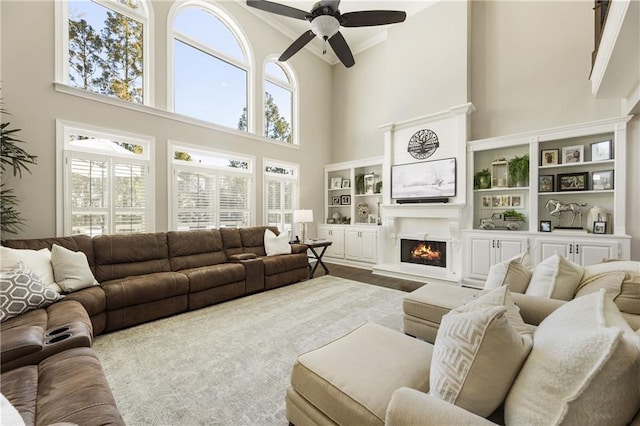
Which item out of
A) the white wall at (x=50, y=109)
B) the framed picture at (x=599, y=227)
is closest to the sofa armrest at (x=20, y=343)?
the white wall at (x=50, y=109)

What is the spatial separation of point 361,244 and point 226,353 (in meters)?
4.24

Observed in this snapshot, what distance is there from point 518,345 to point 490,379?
15cm

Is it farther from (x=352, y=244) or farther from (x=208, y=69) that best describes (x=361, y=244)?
(x=208, y=69)

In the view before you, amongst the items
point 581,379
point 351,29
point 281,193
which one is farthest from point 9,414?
point 351,29

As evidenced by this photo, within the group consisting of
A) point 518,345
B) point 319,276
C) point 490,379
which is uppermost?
point 518,345

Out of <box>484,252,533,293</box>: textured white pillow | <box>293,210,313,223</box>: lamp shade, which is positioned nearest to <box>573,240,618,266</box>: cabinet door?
<box>484,252,533,293</box>: textured white pillow

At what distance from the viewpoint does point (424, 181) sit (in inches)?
207

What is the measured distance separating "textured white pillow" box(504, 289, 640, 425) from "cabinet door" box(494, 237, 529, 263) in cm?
385

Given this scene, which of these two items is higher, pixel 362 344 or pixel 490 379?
pixel 490 379

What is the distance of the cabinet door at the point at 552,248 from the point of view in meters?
3.87

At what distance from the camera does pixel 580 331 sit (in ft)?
2.81

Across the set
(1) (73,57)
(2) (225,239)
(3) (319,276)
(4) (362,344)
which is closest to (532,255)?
(3) (319,276)

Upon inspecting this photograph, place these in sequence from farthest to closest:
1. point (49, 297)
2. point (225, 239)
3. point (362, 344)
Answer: point (225, 239)
point (49, 297)
point (362, 344)

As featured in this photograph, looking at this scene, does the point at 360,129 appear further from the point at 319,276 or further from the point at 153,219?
the point at 153,219
